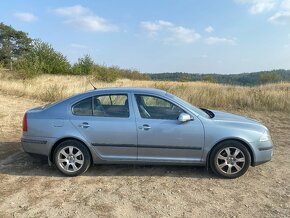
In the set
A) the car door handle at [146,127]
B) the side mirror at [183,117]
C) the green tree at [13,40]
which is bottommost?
the car door handle at [146,127]

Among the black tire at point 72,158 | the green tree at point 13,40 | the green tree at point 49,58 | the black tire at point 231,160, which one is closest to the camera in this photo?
the black tire at point 231,160

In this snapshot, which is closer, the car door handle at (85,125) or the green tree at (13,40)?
the car door handle at (85,125)

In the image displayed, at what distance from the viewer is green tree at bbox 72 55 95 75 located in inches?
1625

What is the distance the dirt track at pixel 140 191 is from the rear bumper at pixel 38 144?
416mm

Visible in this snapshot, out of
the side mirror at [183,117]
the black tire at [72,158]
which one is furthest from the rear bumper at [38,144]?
the side mirror at [183,117]

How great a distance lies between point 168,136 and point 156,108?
1.88ft

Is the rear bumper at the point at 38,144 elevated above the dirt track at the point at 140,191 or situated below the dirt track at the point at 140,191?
above

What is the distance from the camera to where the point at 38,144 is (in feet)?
19.6

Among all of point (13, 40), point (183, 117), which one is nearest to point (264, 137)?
point (183, 117)

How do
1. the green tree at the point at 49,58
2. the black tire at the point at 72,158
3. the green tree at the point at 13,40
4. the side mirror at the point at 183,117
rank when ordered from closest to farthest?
the side mirror at the point at 183,117
the black tire at the point at 72,158
the green tree at the point at 49,58
the green tree at the point at 13,40

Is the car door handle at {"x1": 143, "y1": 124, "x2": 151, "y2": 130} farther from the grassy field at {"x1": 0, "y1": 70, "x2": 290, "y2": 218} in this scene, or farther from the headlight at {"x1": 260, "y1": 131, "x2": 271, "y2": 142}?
the headlight at {"x1": 260, "y1": 131, "x2": 271, "y2": 142}

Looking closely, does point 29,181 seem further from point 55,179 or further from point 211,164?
point 211,164

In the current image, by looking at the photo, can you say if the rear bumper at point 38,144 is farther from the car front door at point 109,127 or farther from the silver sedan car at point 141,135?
the car front door at point 109,127

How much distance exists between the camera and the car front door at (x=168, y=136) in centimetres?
571
